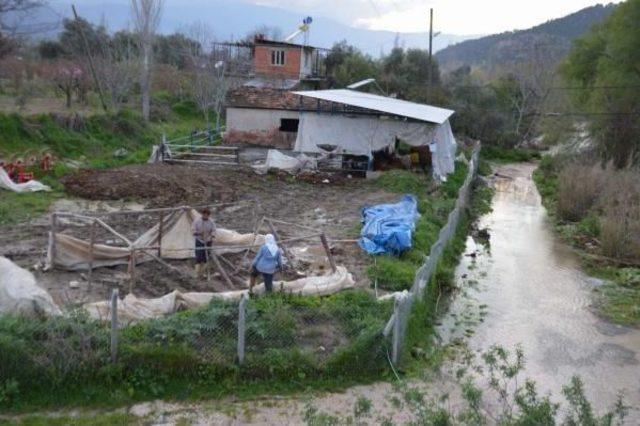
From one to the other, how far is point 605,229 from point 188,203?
11.6 meters

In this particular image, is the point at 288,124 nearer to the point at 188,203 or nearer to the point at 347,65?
the point at 188,203

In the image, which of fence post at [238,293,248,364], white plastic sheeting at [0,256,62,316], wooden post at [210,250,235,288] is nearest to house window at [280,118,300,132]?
wooden post at [210,250,235,288]

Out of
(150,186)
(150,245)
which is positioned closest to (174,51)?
(150,186)

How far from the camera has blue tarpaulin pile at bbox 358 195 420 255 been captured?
13891 mm

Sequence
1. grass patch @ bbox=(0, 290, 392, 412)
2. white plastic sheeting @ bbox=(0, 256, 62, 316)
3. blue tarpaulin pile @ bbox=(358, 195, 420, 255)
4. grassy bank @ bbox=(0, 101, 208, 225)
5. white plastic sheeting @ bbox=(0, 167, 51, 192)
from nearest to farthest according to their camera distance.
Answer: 1. grass patch @ bbox=(0, 290, 392, 412)
2. white plastic sheeting @ bbox=(0, 256, 62, 316)
3. blue tarpaulin pile @ bbox=(358, 195, 420, 255)
4. grassy bank @ bbox=(0, 101, 208, 225)
5. white plastic sheeting @ bbox=(0, 167, 51, 192)

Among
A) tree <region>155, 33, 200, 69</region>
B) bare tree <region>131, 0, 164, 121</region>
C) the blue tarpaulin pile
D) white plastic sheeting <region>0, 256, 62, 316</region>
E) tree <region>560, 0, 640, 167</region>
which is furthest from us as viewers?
tree <region>155, 33, 200, 69</region>

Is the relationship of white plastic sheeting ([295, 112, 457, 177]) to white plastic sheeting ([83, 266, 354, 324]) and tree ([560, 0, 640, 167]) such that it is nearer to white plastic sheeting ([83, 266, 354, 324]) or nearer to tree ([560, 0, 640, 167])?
tree ([560, 0, 640, 167])

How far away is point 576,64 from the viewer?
33000mm

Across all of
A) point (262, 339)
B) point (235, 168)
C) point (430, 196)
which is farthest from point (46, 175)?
point (262, 339)

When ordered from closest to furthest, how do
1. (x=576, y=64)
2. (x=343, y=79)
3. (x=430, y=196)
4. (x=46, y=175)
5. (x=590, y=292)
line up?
(x=590, y=292) → (x=46, y=175) → (x=430, y=196) → (x=576, y=64) → (x=343, y=79)

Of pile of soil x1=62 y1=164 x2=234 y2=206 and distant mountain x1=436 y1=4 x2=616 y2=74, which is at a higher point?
distant mountain x1=436 y1=4 x2=616 y2=74

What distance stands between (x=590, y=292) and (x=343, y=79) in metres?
32.2

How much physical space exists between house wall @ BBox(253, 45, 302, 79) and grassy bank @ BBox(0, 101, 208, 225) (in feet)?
44.7

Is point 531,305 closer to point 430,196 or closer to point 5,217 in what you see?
point 430,196
